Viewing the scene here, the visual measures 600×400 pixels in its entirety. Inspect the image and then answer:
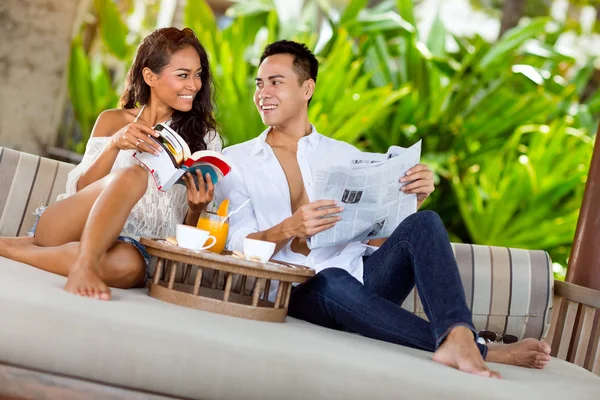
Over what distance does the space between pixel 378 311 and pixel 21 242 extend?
1132 mm

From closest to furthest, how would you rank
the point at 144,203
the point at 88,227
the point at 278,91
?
the point at 88,227 < the point at 144,203 < the point at 278,91

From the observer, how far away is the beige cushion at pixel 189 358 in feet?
5.62

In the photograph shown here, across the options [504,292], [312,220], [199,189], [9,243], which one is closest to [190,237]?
[199,189]

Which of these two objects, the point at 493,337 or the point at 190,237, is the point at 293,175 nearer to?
the point at 190,237

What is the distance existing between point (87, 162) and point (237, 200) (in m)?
0.53

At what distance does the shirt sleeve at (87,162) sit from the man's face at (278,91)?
0.59 metres

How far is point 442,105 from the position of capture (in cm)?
559

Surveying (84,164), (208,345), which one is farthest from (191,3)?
(208,345)

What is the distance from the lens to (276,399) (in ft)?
5.80

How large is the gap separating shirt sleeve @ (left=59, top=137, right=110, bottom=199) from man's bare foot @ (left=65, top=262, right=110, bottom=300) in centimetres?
58

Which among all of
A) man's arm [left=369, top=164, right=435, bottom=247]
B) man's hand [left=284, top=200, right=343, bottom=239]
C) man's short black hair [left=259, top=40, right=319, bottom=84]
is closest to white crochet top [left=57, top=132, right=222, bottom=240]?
man's hand [left=284, top=200, right=343, bottom=239]

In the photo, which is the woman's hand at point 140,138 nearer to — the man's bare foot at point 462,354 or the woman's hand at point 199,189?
the woman's hand at point 199,189

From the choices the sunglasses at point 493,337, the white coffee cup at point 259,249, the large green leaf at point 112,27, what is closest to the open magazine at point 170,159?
the white coffee cup at point 259,249

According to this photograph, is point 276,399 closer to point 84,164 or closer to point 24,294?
point 24,294
